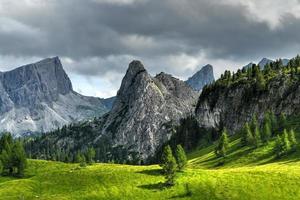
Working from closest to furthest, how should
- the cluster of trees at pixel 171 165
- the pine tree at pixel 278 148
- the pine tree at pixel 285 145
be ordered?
the cluster of trees at pixel 171 165 < the pine tree at pixel 285 145 < the pine tree at pixel 278 148

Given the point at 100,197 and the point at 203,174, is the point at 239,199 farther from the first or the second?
the point at 100,197

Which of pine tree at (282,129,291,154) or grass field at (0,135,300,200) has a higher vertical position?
pine tree at (282,129,291,154)

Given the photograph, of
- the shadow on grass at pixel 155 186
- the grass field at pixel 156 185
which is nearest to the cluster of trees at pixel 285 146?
the grass field at pixel 156 185

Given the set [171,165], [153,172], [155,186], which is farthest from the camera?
[153,172]

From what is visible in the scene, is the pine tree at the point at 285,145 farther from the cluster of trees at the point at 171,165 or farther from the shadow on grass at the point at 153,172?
the shadow on grass at the point at 153,172

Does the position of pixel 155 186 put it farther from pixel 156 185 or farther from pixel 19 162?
pixel 19 162

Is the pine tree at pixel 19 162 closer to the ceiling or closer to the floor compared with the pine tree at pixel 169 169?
closer to the ceiling

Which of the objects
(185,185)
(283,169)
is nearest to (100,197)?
(185,185)

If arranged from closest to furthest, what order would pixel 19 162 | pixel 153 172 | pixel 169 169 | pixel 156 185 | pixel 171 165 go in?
1. pixel 156 185
2. pixel 169 169
3. pixel 171 165
4. pixel 153 172
5. pixel 19 162

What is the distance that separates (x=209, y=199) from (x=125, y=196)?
2644 cm

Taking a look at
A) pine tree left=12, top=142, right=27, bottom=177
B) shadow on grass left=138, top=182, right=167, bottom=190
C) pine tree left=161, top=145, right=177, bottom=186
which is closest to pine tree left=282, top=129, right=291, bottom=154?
pine tree left=161, top=145, right=177, bottom=186

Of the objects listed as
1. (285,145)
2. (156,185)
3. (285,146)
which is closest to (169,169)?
(156,185)

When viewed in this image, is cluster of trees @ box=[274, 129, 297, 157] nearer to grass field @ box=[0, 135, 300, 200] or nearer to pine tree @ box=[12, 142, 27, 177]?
grass field @ box=[0, 135, 300, 200]

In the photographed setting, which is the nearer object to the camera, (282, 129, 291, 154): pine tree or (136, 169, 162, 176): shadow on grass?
(136, 169, 162, 176): shadow on grass
